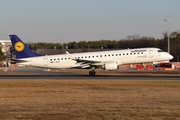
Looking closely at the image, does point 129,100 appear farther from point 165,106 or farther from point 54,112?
point 54,112

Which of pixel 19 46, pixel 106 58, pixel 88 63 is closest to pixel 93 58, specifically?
pixel 88 63

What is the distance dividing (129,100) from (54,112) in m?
5.48

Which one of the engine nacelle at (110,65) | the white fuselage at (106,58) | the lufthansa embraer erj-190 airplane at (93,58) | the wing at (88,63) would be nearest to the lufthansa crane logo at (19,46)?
the lufthansa embraer erj-190 airplane at (93,58)

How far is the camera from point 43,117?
14.9 meters

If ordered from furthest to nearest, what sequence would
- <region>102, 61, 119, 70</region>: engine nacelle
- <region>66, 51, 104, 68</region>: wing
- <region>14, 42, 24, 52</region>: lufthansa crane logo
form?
<region>14, 42, 24, 52</region>: lufthansa crane logo < <region>66, 51, 104, 68</region>: wing < <region>102, 61, 119, 70</region>: engine nacelle

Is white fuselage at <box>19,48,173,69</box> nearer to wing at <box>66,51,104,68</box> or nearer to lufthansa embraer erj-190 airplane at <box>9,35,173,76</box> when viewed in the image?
lufthansa embraer erj-190 airplane at <box>9,35,173,76</box>

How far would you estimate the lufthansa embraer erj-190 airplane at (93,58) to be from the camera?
47.1 meters

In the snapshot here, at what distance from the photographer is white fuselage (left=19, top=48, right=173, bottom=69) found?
47181 millimetres

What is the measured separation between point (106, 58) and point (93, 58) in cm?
154

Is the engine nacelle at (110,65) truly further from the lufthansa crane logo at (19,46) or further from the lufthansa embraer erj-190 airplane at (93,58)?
the lufthansa crane logo at (19,46)

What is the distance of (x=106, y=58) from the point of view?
4759 centimetres

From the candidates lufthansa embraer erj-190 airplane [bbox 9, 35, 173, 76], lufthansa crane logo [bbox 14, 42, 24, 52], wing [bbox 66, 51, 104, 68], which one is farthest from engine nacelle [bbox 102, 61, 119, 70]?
lufthansa crane logo [bbox 14, 42, 24, 52]

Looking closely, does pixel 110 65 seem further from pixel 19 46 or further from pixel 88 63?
pixel 19 46

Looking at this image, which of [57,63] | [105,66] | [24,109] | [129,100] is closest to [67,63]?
[57,63]
